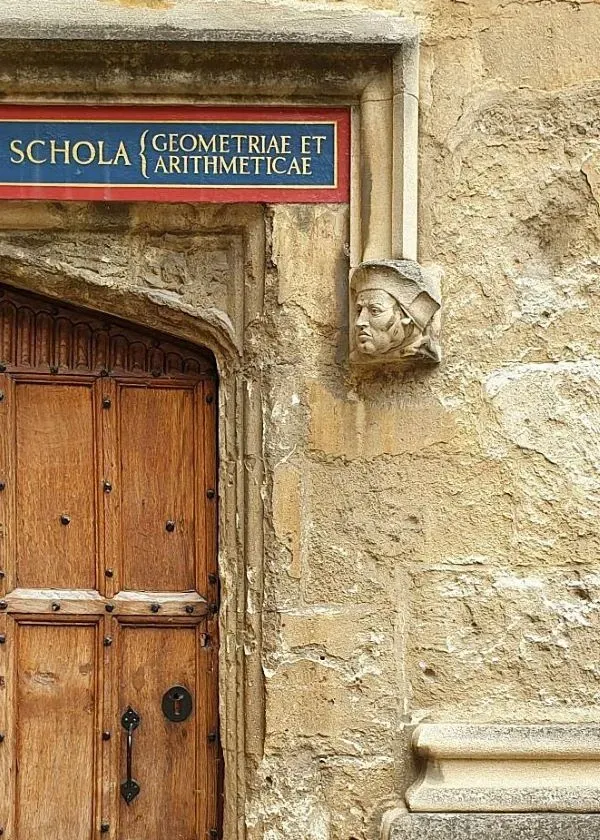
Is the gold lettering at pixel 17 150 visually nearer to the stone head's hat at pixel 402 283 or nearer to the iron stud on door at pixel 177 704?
the stone head's hat at pixel 402 283

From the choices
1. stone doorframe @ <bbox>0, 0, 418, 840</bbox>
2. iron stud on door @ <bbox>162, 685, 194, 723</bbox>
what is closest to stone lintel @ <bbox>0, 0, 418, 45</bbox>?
stone doorframe @ <bbox>0, 0, 418, 840</bbox>

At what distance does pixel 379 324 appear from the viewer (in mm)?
2764

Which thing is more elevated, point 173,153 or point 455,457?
point 173,153

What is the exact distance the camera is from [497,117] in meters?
2.89

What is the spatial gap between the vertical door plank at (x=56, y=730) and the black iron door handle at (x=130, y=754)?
2.9 inches

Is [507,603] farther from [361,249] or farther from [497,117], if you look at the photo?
[497,117]

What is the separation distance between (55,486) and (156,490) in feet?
0.78

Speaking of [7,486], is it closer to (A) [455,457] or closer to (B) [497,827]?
(A) [455,457]

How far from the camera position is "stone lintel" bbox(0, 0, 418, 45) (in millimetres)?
2785

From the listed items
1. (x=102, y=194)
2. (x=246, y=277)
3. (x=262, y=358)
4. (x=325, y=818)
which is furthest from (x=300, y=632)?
(x=102, y=194)

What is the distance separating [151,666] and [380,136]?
134cm

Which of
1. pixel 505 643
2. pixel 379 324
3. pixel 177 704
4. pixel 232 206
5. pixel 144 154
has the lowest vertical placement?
pixel 177 704

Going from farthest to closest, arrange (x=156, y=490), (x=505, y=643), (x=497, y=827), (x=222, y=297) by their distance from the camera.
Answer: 1. (x=156, y=490)
2. (x=222, y=297)
3. (x=505, y=643)
4. (x=497, y=827)

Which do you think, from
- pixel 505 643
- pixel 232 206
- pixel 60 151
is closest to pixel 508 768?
pixel 505 643
